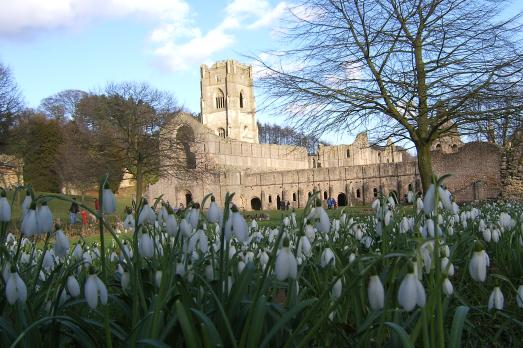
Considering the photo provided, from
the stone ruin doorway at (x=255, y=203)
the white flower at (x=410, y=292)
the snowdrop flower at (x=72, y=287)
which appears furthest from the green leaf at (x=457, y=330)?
the stone ruin doorway at (x=255, y=203)

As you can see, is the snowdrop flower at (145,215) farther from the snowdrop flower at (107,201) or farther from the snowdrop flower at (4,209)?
the snowdrop flower at (4,209)

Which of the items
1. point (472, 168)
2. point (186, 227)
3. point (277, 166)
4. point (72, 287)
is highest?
point (277, 166)

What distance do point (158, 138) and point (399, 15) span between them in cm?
2171

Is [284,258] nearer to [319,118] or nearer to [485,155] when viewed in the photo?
[319,118]

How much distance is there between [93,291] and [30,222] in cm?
53

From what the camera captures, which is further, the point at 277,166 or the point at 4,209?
the point at 277,166

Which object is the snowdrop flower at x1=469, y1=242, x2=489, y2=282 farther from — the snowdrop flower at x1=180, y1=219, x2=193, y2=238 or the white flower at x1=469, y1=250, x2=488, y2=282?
the snowdrop flower at x1=180, y1=219, x2=193, y2=238

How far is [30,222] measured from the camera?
2262mm

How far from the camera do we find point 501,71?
1083cm

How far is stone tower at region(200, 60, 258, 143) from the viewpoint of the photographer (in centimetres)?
7688

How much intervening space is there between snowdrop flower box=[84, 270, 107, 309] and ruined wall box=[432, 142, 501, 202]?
122 feet

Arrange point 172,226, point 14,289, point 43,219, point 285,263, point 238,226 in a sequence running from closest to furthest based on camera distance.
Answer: point 285,263 → point 14,289 → point 43,219 → point 238,226 → point 172,226

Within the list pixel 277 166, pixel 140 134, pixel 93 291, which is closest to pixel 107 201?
pixel 93 291

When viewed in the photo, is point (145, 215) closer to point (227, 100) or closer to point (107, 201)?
point (107, 201)
